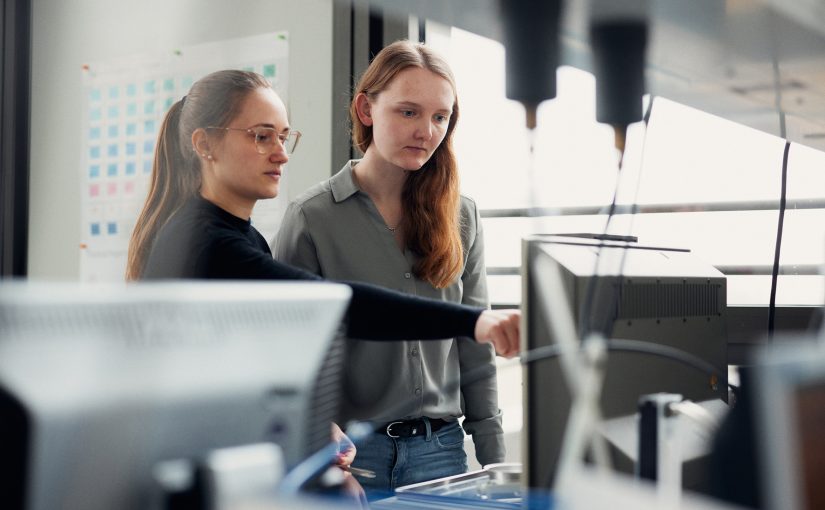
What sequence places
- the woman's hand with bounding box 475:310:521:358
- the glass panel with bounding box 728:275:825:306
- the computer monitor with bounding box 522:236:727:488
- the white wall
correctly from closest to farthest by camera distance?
the computer monitor with bounding box 522:236:727:488, the woman's hand with bounding box 475:310:521:358, the glass panel with bounding box 728:275:825:306, the white wall

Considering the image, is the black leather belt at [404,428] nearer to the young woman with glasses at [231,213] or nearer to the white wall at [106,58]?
the young woman with glasses at [231,213]

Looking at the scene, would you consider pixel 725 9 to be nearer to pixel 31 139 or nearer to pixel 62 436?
pixel 62 436

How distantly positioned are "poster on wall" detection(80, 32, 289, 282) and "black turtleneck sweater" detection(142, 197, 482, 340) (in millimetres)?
1024

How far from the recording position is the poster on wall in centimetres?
245

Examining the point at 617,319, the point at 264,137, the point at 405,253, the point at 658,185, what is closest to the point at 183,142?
the point at 264,137

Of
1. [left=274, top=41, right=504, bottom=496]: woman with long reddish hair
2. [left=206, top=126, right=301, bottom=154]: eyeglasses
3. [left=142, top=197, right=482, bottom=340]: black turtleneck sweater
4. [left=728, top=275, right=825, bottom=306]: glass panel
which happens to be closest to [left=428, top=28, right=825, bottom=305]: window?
[left=728, top=275, right=825, bottom=306]: glass panel

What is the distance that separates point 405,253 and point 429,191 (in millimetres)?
146

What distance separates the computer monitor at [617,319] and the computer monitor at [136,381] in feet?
1.14

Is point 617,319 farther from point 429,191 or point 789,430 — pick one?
point 429,191

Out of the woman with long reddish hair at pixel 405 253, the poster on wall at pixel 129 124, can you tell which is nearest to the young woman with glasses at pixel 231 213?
the woman with long reddish hair at pixel 405 253

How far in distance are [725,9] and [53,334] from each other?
0.70m

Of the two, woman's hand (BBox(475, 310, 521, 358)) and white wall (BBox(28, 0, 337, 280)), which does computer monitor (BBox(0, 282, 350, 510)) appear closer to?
woman's hand (BBox(475, 310, 521, 358))

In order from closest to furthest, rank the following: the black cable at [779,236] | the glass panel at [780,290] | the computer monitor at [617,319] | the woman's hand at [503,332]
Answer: the computer monitor at [617,319]
the woman's hand at [503,332]
the black cable at [779,236]
the glass panel at [780,290]

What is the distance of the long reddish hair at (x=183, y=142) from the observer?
166 cm
